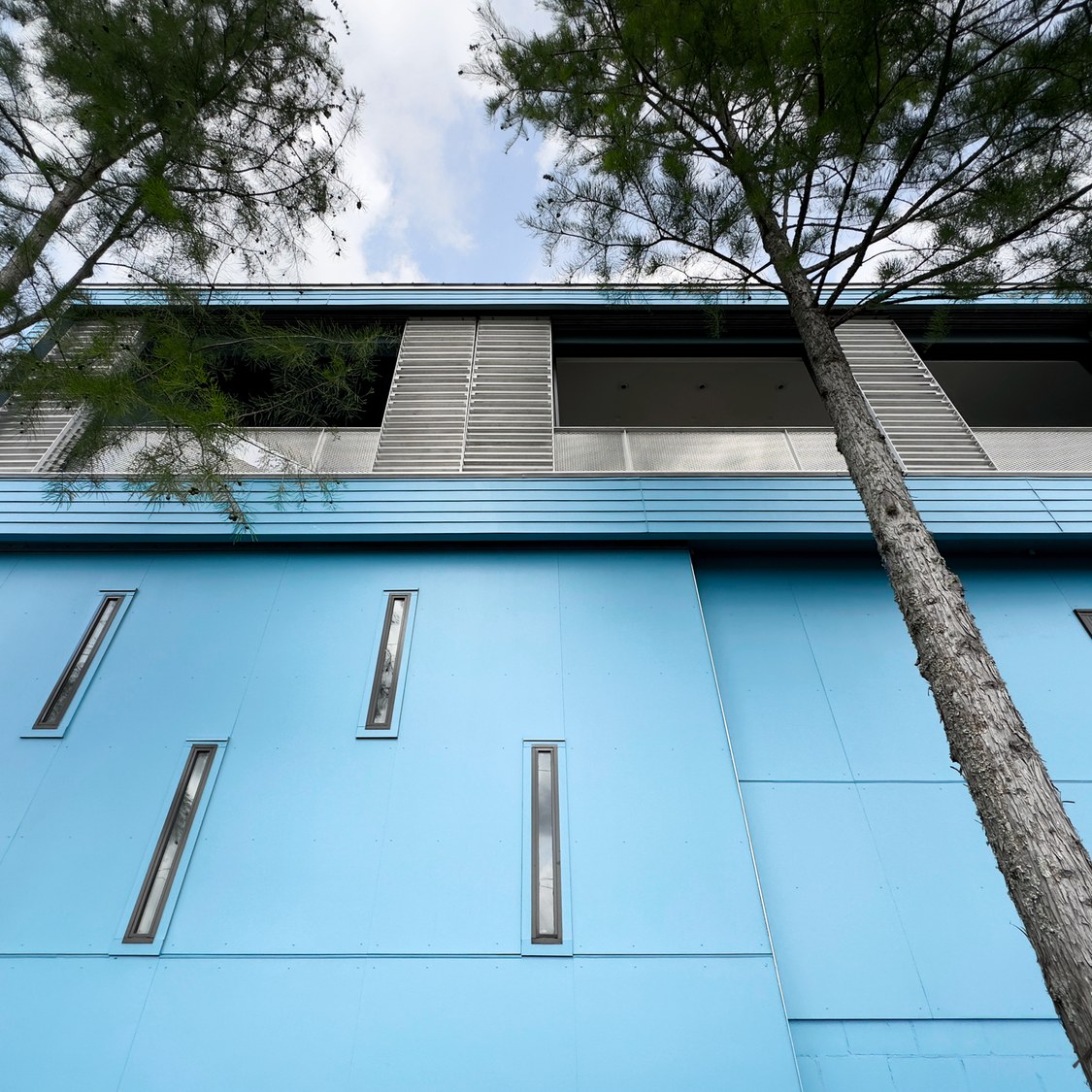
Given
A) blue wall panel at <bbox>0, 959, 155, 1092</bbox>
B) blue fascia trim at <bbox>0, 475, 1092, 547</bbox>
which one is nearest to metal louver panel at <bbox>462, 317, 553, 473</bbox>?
blue fascia trim at <bbox>0, 475, 1092, 547</bbox>

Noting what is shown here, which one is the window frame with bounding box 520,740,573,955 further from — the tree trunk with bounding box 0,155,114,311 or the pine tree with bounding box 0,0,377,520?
the tree trunk with bounding box 0,155,114,311

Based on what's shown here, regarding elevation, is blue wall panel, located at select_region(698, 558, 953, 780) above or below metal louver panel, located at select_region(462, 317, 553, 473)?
below

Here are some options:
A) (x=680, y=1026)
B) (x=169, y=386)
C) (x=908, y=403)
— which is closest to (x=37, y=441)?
(x=169, y=386)

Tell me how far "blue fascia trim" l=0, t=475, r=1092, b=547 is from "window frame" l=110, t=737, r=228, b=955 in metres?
1.79

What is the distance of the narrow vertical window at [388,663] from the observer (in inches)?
177

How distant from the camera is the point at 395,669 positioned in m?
4.71

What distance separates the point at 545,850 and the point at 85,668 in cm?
360

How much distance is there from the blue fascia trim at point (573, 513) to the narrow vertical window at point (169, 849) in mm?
1880

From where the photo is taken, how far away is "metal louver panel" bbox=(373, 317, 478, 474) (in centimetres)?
608

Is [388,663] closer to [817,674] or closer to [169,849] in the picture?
[169,849]

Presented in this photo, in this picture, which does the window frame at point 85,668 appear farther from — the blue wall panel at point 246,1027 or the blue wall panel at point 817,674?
the blue wall panel at point 817,674

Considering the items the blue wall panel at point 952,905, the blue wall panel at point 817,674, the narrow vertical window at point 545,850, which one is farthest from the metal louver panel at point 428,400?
the blue wall panel at point 952,905

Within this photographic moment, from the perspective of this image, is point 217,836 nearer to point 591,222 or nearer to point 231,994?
point 231,994

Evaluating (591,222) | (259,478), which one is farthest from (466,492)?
(591,222)
